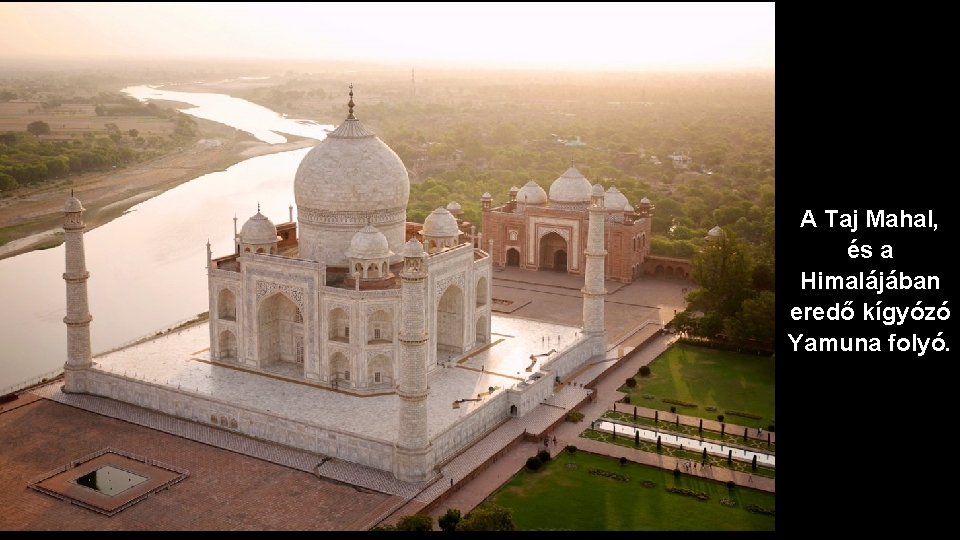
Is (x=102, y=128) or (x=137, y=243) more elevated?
(x=102, y=128)

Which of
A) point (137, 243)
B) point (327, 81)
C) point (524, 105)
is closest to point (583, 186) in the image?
point (137, 243)

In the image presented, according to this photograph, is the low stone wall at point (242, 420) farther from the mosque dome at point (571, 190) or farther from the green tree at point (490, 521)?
the mosque dome at point (571, 190)

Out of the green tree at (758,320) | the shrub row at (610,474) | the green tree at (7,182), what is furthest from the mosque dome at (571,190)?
the green tree at (7,182)

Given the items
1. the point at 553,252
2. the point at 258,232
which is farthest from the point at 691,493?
the point at 553,252
